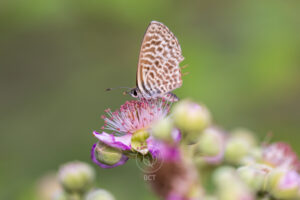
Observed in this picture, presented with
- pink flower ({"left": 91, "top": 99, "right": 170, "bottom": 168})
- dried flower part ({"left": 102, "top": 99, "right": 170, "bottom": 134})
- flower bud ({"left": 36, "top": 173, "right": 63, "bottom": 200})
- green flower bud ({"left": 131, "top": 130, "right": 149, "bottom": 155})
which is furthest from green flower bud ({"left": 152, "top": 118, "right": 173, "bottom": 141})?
flower bud ({"left": 36, "top": 173, "right": 63, "bottom": 200})

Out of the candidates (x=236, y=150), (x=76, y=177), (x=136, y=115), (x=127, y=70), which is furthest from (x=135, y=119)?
(x=127, y=70)

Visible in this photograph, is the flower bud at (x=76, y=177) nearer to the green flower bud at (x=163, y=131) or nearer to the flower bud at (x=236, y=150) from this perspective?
the flower bud at (x=236, y=150)

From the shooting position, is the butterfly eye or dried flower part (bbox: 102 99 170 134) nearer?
dried flower part (bbox: 102 99 170 134)

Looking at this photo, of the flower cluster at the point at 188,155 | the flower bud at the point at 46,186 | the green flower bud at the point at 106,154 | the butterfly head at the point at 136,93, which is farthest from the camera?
the flower bud at the point at 46,186

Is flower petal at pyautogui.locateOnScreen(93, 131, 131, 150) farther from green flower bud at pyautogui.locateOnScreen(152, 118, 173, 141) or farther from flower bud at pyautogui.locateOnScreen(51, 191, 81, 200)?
green flower bud at pyautogui.locateOnScreen(152, 118, 173, 141)

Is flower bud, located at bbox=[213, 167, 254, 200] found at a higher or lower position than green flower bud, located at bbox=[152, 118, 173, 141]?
lower

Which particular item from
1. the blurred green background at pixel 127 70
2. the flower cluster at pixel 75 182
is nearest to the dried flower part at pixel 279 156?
the flower cluster at pixel 75 182

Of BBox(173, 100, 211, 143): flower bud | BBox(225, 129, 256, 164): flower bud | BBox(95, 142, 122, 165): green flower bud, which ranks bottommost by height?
BBox(173, 100, 211, 143): flower bud
